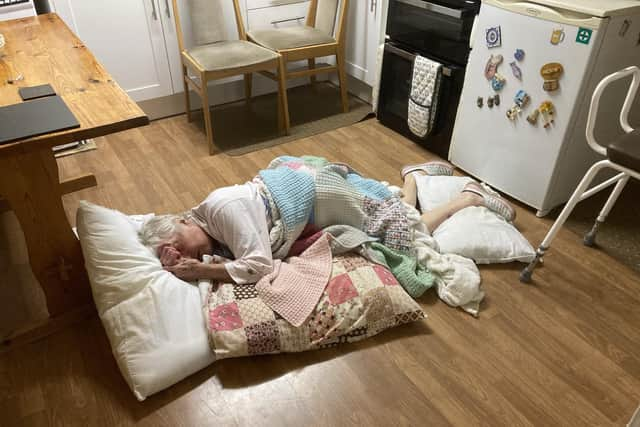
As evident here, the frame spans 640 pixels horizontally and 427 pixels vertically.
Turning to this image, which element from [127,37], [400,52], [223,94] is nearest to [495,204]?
[400,52]

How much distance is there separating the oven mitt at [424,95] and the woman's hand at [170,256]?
1483mm

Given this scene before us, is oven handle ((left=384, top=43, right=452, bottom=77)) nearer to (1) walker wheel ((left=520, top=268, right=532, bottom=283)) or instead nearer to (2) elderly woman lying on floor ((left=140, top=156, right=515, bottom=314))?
(2) elderly woman lying on floor ((left=140, top=156, right=515, bottom=314))

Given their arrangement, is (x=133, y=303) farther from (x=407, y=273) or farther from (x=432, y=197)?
(x=432, y=197)

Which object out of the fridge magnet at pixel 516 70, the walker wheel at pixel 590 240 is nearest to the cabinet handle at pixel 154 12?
the fridge magnet at pixel 516 70

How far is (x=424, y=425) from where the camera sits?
4.69ft

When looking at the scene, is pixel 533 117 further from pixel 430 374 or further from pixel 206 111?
pixel 206 111

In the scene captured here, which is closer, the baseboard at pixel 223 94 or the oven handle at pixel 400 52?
the oven handle at pixel 400 52

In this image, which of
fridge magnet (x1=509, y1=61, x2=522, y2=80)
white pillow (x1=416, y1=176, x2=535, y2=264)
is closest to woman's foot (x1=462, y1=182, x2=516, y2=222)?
white pillow (x1=416, y1=176, x2=535, y2=264)

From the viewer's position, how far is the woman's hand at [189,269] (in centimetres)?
170

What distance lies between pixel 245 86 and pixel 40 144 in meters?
2.11

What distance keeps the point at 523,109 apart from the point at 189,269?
4.90ft

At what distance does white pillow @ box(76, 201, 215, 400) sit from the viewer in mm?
1479

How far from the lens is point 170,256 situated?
1.72 m

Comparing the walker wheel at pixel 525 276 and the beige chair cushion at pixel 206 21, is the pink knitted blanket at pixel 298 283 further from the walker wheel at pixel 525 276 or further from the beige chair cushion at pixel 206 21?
the beige chair cushion at pixel 206 21
